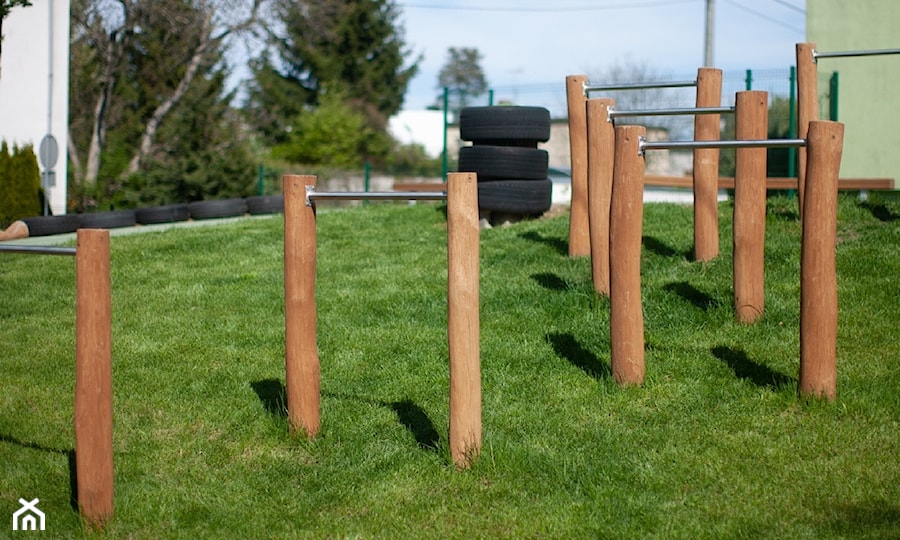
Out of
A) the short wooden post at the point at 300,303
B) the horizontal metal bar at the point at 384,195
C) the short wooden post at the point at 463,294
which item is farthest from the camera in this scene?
the short wooden post at the point at 300,303

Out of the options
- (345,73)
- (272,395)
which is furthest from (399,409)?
(345,73)

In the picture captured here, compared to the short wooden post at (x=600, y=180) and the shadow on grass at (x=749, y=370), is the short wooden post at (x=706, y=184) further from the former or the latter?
the shadow on grass at (x=749, y=370)

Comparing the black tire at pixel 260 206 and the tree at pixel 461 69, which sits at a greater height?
the tree at pixel 461 69

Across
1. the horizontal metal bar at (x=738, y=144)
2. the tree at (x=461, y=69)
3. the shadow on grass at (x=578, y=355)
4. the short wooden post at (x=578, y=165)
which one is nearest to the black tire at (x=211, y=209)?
the short wooden post at (x=578, y=165)

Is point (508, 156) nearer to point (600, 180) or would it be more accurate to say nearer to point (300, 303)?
point (600, 180)

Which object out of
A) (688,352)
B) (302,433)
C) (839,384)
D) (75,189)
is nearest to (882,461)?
(839,384)

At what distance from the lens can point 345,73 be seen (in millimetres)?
52250

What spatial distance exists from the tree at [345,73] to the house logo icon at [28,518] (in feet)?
144

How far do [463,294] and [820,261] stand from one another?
2143 mm

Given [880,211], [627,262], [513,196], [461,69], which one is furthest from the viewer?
[461,69]

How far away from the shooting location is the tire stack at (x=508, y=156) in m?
12.2

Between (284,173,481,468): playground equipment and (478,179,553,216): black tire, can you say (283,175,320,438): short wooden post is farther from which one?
(478,179,553,216): black tire

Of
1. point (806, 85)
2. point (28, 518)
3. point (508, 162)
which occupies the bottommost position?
point (28, 518)

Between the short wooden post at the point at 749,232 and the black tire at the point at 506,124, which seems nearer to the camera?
the short wooden post at the point at 749,232
